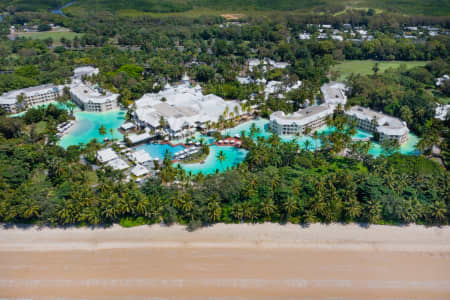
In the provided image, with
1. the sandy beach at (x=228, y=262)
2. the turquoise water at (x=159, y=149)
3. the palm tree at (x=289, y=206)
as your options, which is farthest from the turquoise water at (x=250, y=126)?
the sandy beach at (x=228, y=262)

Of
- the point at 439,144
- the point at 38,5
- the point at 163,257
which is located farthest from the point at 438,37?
the point at 38,5

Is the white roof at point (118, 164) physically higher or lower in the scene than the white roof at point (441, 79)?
lower

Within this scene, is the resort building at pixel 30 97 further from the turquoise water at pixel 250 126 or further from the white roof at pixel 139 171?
the turquoise water at pixel 250 126

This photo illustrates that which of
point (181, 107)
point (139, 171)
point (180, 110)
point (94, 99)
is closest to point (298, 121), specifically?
point (180, 110)

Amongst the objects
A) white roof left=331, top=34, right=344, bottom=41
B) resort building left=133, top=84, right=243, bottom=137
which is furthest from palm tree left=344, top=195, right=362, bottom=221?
white roof left=331, top=34, right=344, bottom=41

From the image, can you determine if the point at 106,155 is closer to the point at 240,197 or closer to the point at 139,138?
the point at 139,138
